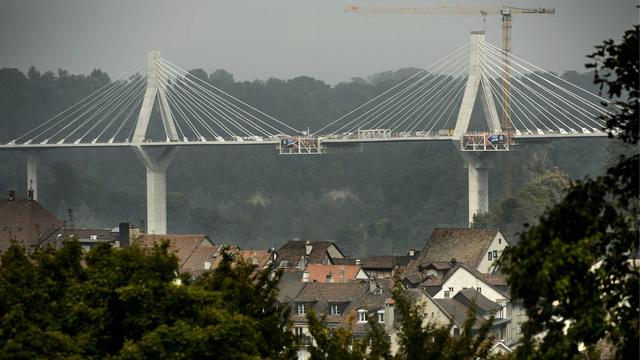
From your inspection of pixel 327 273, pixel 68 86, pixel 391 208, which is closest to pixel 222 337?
pixel 327 273

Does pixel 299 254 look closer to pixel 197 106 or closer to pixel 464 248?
pixel 464 248

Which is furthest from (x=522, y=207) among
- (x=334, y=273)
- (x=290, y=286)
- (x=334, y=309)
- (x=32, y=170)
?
(x=334, y=309)

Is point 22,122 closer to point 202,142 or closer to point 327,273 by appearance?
point 202,142

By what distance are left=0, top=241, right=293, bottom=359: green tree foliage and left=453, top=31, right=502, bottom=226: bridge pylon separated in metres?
81.8

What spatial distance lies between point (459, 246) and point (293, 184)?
234ft

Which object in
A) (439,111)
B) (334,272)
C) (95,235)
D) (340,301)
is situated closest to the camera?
(340,301)

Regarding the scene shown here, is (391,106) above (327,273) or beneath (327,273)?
above

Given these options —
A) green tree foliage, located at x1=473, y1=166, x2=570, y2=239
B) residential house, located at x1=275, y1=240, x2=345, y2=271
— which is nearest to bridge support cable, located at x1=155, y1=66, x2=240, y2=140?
green tree foliage, located at x1=473, y1=166, x2=570, y2=239

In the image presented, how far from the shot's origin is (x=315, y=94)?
16525cm

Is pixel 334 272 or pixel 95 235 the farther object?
pixel 95 235

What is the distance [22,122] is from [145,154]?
3761 cm

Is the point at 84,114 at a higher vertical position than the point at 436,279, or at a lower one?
higher

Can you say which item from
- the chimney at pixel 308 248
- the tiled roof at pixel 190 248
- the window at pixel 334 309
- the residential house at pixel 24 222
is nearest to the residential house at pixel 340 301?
the window at pixel 334 309

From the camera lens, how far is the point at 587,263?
14.1 meters
